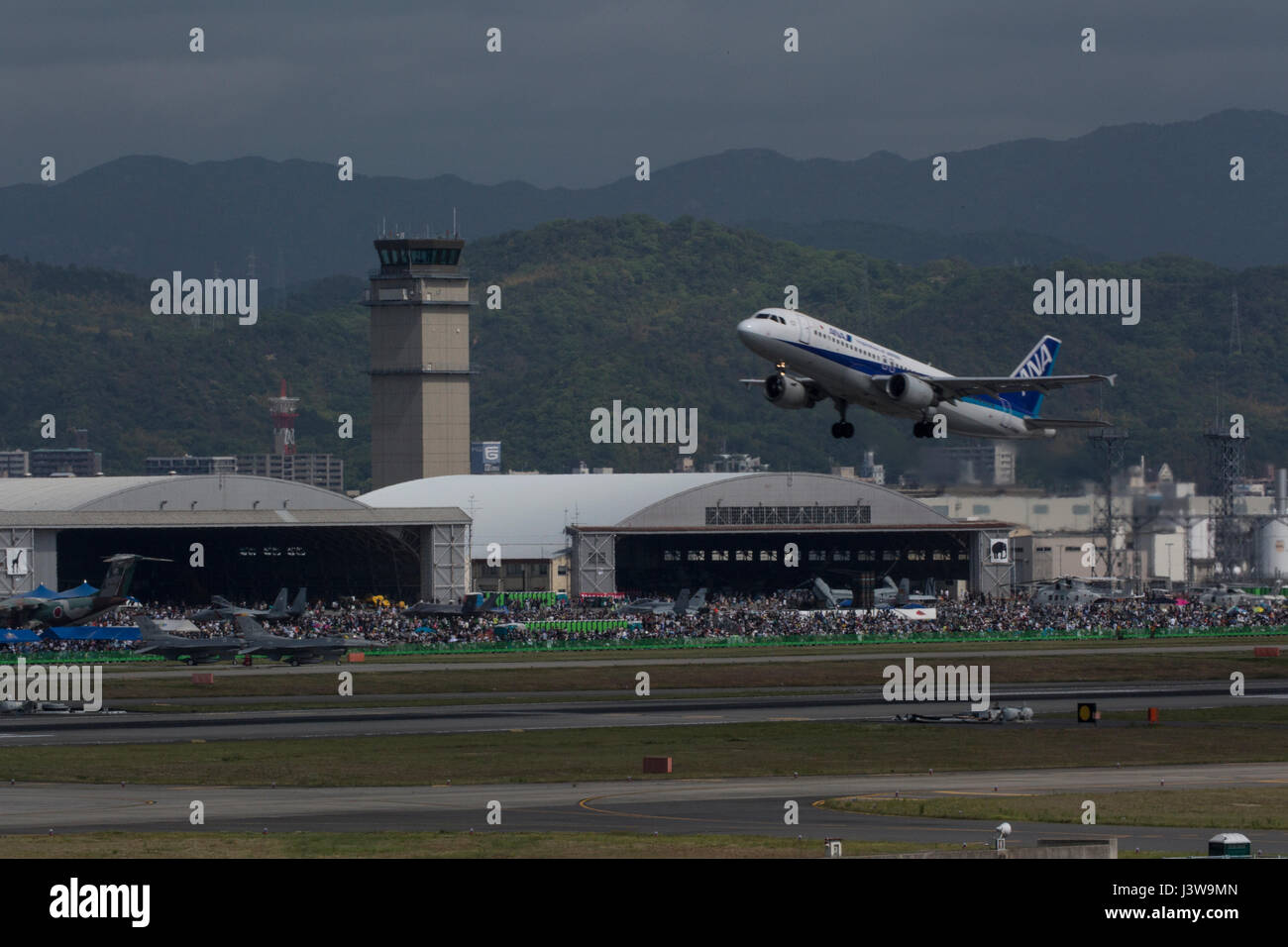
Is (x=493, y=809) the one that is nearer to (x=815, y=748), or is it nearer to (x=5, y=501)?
(x=815, y=748)

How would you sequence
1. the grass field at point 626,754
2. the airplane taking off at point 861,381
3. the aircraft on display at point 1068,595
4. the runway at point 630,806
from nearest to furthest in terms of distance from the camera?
the runway at point 630,806, the grass field at point 626,754, the airplane taking off at point 861,381, the aircraft on display at point 1068,595

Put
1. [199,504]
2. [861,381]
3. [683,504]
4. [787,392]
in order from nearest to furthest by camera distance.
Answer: [787,392] < [861,381] < [199,504] < [683,504]

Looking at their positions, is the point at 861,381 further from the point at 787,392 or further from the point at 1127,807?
the point at 1127,807

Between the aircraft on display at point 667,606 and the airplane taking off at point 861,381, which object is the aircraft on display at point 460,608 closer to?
the aircraft on display at point 667,606

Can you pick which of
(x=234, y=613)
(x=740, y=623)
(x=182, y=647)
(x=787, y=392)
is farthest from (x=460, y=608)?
(x=787, y=392)

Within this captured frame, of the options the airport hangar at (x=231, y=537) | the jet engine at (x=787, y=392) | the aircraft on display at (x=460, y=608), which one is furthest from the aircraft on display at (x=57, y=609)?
the jet engine at (x=787, y=392)
